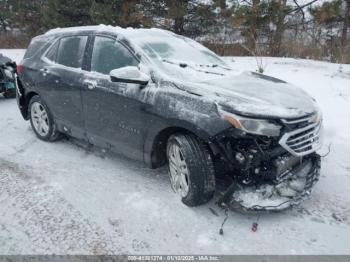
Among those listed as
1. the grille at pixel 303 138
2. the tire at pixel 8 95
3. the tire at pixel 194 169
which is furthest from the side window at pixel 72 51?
the tire at pixel 8 95

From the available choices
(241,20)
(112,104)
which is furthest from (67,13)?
(112,104)

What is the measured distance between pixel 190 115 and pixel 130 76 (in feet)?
2.70

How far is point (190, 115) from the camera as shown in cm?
352

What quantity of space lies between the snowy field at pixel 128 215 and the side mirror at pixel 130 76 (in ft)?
3.99

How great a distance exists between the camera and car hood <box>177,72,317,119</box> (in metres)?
3.34

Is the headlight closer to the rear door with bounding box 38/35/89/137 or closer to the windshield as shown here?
the windshield


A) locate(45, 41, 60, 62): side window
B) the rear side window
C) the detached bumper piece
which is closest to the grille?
the detached bumper piece

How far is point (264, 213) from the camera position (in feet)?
11.6

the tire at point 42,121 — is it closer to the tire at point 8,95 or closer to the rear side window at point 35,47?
the rear side window at point 35,47

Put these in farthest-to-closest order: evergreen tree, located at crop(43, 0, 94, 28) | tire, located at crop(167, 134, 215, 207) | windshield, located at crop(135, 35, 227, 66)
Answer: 1. evergreen tree, located at crop(43, 0, 94, 28)
2. windshield, located at crop(135, 35, 227, 66)
3. tire, located at crop(167, 134, 215, 207)

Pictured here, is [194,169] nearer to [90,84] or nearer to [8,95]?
[90,84]

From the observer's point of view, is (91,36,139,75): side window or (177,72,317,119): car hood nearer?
(177,72,317,119): car hood

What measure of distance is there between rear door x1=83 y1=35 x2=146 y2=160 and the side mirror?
0.46 feet

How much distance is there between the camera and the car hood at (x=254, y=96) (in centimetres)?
334
